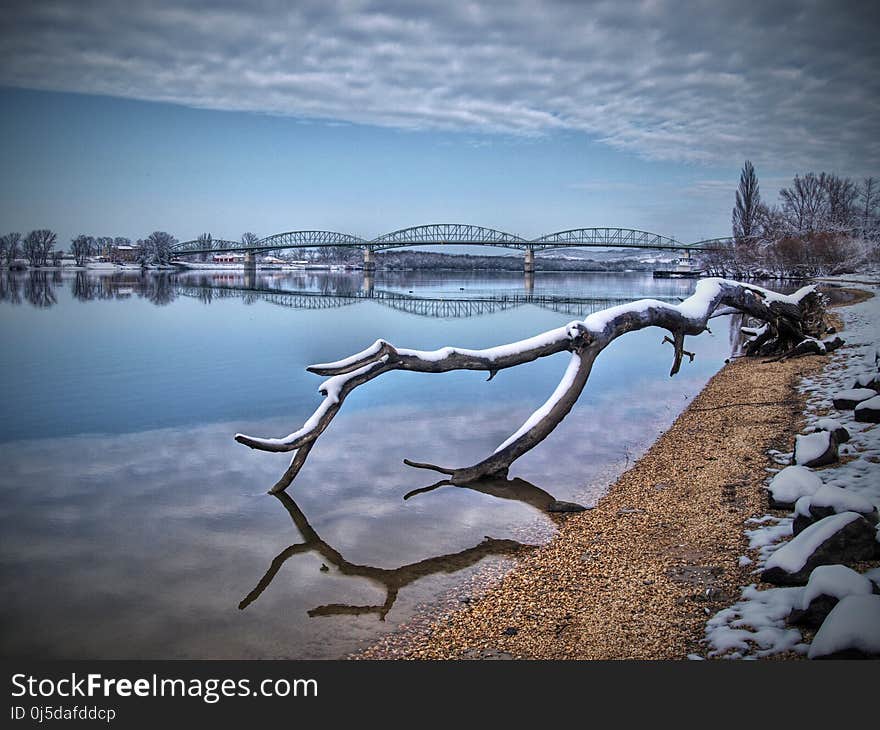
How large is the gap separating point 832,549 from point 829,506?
2.05 feet

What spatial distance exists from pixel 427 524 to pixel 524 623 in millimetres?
2749

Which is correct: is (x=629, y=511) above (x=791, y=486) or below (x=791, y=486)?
below

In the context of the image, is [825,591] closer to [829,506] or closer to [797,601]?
[797,601]

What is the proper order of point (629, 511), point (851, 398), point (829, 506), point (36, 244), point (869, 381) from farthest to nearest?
point (36, 244) < point (869, 381) < point (851, 398) < point (629, 511) < point (829, 506)

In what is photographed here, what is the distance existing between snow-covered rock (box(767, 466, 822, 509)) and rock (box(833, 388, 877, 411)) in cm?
359

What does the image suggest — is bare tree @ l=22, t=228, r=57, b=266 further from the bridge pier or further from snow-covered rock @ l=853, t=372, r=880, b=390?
snow-covered rock @ l=853, t=372, r=880, b=390

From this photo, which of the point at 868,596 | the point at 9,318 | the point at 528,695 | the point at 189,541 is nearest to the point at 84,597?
the point at 189,541

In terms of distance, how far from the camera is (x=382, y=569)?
667cm

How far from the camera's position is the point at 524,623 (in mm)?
5211

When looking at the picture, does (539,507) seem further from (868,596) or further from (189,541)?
(868,596)

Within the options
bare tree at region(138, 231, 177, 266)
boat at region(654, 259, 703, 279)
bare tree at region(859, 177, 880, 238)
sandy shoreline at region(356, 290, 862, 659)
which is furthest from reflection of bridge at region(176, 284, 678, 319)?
bare tree at region(138, 231, 177, 266)

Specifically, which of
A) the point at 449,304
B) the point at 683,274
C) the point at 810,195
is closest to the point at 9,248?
the point at 449,304

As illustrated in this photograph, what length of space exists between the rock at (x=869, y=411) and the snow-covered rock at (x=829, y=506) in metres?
3.78

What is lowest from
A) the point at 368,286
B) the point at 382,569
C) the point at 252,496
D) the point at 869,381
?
the point at 382,569
